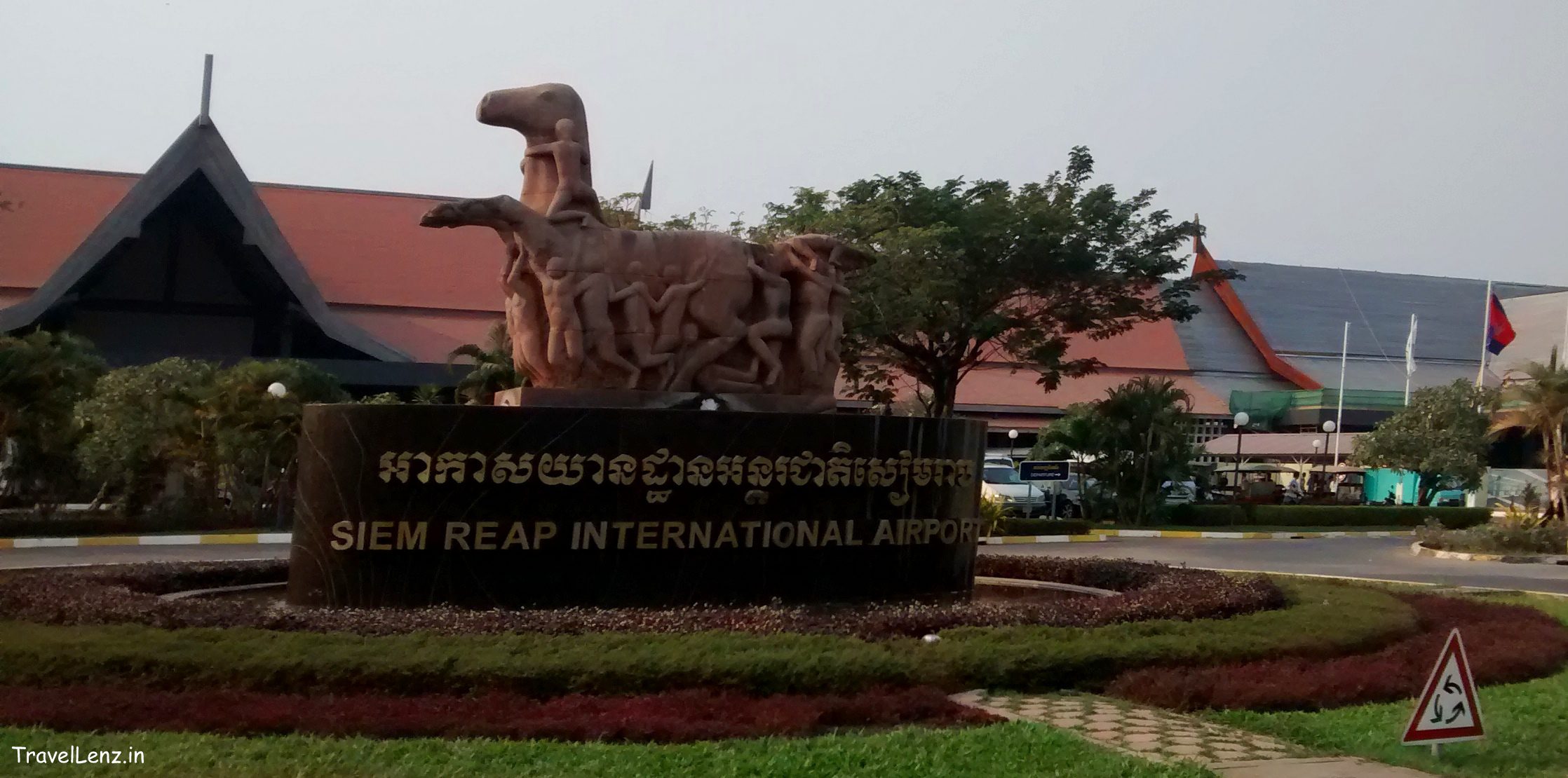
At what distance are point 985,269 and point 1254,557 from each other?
8003mm

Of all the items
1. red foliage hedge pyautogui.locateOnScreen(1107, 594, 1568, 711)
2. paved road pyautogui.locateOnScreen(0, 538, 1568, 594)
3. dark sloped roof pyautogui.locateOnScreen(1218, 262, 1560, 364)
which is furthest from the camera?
dark sloped roof pyautogui.locateOnScreen(1218, 262, 1560, 364)

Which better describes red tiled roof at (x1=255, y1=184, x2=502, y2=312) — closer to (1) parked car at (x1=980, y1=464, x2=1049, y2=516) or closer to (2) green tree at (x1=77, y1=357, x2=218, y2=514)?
(2) green tree at (x1=77, y1=357, x2=218, y2=514)

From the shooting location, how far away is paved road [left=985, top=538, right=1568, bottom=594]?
1967 cm

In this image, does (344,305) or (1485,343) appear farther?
(1485,343)

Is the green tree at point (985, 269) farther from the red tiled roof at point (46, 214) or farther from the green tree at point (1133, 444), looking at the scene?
the red tiled roof at point (46, 214)

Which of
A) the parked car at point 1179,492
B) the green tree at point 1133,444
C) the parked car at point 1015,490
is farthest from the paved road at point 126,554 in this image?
the parked car at point 1179,492

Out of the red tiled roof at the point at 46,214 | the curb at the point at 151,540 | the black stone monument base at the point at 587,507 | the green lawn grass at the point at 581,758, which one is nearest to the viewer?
the green lawn grass at the point at 581,758

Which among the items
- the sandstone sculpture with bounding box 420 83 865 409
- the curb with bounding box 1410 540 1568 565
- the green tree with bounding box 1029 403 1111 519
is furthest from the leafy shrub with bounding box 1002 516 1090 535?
the sandstone sculpture with bounding box 420 83 865 409

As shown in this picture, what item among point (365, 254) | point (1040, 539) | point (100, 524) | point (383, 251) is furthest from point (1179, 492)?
point (100, 524)

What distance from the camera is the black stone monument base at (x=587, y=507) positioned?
405 inches

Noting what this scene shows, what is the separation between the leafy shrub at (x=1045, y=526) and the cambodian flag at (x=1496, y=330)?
50.9 feet

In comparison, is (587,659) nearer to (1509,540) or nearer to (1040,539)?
(1040,539)

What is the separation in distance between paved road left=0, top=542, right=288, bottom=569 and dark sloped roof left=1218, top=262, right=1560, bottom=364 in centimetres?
3768

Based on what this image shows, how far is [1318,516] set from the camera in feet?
110
